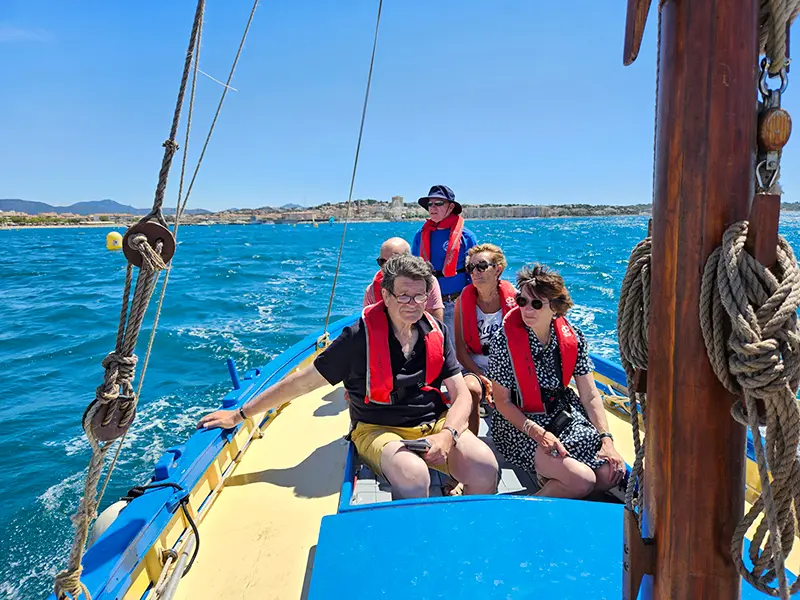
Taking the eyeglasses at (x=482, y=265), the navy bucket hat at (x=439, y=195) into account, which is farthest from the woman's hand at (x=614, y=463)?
the navy bucket hat at (x=439, y=195)

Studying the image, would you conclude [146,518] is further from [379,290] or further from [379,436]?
[379,290]

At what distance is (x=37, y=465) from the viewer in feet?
14.8

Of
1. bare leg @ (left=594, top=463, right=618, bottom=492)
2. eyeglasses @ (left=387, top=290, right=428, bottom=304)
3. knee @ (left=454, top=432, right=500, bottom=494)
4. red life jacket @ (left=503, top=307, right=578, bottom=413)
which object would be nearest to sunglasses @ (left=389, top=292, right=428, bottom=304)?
eyeglasses @ (left=387, top=290, right=428, bottom=304)

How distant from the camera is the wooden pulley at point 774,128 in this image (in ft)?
2.66

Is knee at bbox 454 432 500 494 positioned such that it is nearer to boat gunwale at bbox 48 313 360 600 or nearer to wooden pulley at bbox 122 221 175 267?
boat gunwale at bbox 48 313 360 600

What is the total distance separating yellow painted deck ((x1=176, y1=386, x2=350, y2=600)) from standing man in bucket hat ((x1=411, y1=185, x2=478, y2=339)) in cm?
126

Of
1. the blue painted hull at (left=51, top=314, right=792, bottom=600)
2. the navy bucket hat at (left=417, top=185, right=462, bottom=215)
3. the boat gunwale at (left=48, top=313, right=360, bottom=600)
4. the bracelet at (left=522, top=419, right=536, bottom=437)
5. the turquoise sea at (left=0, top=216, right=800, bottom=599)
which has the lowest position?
the turquoise sea at (left=0, top=216, right=800, bottom=599)

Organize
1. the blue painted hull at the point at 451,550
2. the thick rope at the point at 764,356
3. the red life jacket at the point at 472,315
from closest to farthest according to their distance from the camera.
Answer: the thick rope at the point at 764,356
the blue painted hull at the point at 451,550
the red life jacket at the point at 472,315

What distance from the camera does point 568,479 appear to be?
1931 millimetres

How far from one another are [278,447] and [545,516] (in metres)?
1.87

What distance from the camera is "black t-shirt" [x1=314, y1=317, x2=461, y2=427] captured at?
212 centimetres

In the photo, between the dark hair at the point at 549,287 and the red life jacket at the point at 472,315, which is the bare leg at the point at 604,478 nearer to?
the dark hair at the point at 549,287

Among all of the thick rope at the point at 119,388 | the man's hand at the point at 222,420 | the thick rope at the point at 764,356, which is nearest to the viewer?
the thick rope at the point at 764,356

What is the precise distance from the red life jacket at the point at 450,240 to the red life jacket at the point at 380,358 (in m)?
1.58
